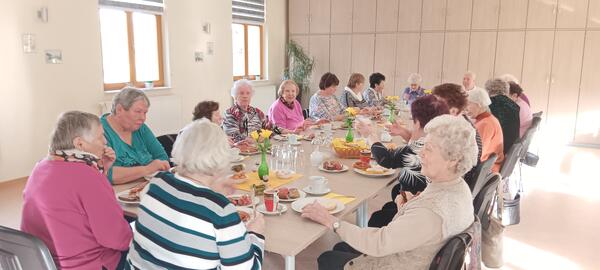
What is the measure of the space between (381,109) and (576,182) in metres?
2.49

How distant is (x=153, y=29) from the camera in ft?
22.0

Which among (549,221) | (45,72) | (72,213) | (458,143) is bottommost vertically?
(549,221)

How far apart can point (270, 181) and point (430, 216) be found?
1130 millimetres

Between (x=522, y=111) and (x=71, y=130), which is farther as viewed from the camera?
(x=522, y=111)

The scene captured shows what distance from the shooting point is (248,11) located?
330 inches

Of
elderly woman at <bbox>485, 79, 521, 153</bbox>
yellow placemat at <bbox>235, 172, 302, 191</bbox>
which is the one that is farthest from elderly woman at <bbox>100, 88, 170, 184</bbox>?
elderly woman at <bbox>485, 79, 521, 153</bbox>

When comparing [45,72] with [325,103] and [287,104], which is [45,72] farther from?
[325,103]

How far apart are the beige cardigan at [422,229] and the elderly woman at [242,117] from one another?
247 centimetres

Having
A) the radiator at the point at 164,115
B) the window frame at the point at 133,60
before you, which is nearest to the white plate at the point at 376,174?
the radiator at the point at 164,115

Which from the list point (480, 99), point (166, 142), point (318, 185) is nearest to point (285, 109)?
point (166, 142)

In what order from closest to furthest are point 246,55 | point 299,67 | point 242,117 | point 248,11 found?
point 242,117
point 248,11
point 246,55
point 299,67

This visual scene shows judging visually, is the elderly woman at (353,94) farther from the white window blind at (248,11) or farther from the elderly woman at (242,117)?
the white window blind at (248,11)

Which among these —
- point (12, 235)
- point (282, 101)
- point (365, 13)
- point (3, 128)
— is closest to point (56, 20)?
point (3, 128)

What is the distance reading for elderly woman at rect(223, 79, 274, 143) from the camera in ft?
13.2
